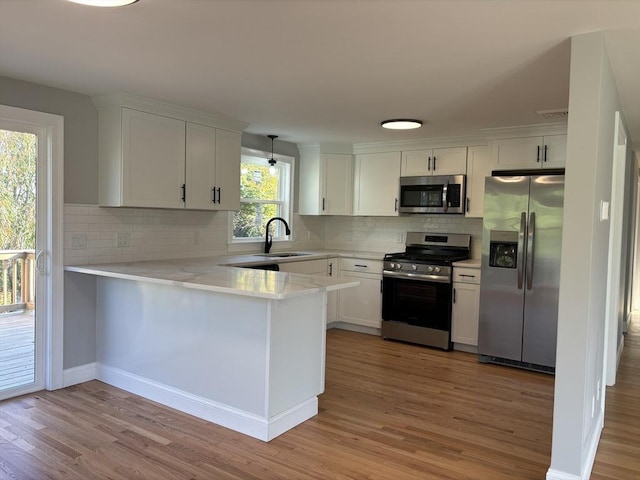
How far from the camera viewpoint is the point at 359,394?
3.65m

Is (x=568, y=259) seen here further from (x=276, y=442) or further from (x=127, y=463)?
(x=127, y=463)

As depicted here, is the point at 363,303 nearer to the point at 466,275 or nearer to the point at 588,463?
the point at 466,275

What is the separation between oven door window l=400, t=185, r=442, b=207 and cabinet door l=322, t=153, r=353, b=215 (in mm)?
702

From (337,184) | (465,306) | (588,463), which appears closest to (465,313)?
(465,306)

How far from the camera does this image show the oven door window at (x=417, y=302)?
4.90 m

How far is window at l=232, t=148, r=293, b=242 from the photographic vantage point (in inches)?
211

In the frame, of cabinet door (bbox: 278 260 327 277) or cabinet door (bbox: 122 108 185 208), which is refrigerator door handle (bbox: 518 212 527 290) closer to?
cabinet door (bbox: 278 260 327 277)

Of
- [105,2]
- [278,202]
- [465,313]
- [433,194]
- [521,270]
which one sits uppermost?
[105,2]

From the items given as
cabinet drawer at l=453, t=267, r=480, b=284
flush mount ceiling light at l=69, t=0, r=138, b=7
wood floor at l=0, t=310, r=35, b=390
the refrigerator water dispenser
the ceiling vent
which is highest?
the ceiling vent

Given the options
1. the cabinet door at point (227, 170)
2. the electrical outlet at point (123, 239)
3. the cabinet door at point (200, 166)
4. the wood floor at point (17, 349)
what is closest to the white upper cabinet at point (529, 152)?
the cabinet door at point (227, 170)

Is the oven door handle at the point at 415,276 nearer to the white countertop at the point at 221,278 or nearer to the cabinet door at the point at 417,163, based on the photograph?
the cabinet door at the point at 417,163

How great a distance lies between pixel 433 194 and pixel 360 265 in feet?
3.73

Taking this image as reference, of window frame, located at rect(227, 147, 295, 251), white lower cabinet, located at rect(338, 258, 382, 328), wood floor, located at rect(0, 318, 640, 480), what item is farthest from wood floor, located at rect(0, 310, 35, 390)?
white lower cabinet, located at rect(338, 258, 382, 328)

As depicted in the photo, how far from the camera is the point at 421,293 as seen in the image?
16.5ft
